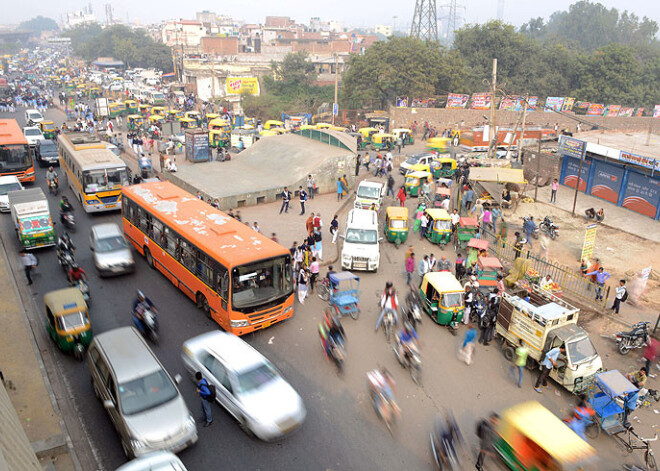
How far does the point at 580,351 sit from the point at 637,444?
2297 mm

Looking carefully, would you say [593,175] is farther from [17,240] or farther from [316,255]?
[17,240]

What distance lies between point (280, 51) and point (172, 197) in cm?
9278

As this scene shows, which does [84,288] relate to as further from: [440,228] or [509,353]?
[440,228]

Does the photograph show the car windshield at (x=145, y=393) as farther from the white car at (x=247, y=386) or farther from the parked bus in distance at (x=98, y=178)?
the parked bus in distance at (x=98, y=178)

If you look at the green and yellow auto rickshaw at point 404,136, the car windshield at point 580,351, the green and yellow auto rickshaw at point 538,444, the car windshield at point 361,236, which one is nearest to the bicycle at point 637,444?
the car windshield at point 580,351

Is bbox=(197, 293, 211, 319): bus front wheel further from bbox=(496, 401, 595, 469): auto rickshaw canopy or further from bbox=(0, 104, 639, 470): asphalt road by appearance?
bbox=(496, 401, 595, 469): auto rickshaw canopy

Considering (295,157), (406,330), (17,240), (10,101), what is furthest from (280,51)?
(406,330)

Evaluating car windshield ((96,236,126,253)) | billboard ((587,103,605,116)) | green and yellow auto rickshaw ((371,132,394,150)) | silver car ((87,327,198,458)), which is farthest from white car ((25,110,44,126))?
billboard ((587,103,605,116))

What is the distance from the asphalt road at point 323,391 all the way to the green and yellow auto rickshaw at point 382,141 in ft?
87.1

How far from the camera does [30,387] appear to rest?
11.4 m

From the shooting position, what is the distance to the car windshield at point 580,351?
39.3ft

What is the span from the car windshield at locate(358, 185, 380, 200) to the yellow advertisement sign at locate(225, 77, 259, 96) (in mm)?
38967

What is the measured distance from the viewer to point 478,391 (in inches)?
480

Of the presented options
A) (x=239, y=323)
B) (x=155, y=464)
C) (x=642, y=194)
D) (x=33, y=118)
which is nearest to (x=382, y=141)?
(x=642, y=194)
